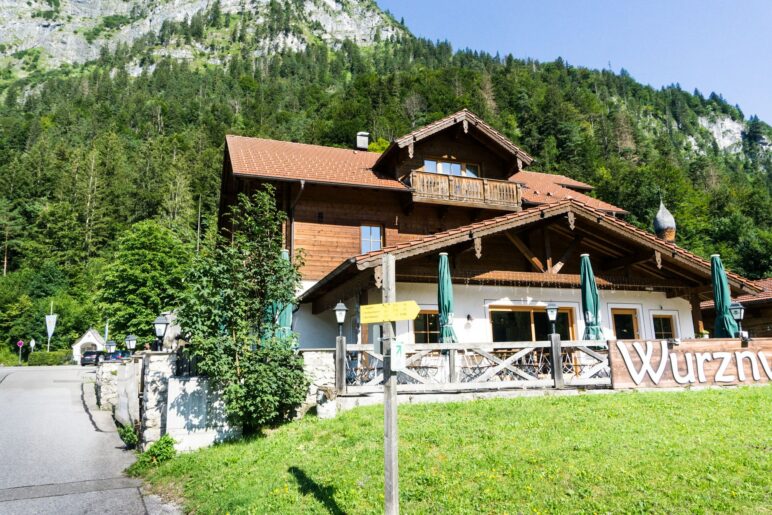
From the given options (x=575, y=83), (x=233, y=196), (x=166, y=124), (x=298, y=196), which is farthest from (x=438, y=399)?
(x=575, y=83)

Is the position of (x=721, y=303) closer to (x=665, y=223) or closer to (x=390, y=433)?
(x=665, y=223)

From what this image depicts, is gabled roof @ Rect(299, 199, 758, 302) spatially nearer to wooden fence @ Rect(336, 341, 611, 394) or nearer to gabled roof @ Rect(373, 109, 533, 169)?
wooden fence @ Rect(336, 341, 611, 394)

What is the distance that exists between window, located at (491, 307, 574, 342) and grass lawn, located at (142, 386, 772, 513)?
594 cm

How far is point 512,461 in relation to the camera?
6.86m

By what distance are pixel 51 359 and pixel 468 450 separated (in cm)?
4957

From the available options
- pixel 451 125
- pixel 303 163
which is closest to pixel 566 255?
pixel 451 125

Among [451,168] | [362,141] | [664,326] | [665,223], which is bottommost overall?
[664,326]

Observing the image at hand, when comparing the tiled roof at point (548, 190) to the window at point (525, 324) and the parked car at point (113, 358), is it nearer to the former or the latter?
the window at point (525, 324)

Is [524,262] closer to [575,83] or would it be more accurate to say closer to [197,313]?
[197,313]

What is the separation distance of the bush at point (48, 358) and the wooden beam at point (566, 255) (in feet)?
151

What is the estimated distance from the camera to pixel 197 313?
9.90m

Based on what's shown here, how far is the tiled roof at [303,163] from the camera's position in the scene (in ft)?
59.2

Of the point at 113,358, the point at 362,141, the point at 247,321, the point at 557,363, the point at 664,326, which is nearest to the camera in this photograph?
the point at 247,321

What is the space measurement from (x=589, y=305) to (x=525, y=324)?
3.06 m
